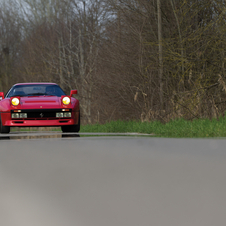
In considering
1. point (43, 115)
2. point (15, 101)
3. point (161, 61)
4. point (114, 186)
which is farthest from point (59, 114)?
point (161, 61)

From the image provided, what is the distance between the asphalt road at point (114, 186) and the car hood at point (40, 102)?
309 cm

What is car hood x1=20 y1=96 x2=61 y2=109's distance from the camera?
44.0ft

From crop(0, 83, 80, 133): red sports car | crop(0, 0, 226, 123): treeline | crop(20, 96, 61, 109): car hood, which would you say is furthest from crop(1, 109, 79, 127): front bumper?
crop(0, 0, 226, 123): treeline

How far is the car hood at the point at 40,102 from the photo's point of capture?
44.0 ft

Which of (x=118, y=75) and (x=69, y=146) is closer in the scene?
(x=69, y=146)

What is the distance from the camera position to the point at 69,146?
35.7 feet

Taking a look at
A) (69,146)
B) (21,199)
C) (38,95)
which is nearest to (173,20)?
(38,95)

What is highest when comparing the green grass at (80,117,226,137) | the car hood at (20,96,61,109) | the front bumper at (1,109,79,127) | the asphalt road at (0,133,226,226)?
the car hood at (20,96,61,109)

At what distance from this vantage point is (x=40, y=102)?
13516 millimetres

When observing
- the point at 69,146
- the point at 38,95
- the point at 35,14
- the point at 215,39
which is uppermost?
the point at 35,14

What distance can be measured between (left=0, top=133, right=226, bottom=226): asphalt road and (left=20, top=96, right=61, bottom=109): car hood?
3093mm

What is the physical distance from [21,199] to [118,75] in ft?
55.7

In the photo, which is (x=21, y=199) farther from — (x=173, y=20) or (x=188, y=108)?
(x=173, y=20)

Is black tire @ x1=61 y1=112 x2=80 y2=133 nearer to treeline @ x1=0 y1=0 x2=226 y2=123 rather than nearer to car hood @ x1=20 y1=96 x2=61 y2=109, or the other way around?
car hood @ x1=20 y1=96 x2=61 y2=109
